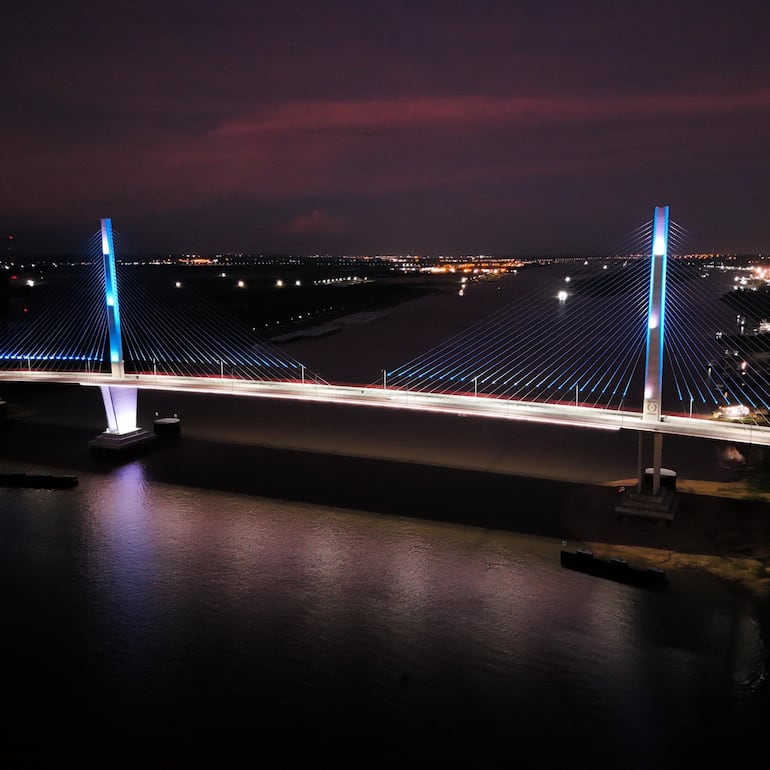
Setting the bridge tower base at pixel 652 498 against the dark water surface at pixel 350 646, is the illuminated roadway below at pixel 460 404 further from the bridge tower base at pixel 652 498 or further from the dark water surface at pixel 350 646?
the dark water surface at pixel 350 646

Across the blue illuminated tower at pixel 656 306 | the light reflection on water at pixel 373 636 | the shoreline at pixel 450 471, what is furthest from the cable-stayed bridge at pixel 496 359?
the light reflection on water at pixel 373 636

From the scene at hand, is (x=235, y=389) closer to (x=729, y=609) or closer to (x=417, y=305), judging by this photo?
(x=729, y=609)

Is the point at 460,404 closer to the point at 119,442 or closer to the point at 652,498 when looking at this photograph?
the point at 652,498

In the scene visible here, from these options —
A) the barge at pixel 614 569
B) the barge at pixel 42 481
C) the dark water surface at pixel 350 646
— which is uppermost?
the barge at pixel 42 481

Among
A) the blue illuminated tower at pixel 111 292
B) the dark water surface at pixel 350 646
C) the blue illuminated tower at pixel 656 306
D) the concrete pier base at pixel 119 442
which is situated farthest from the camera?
the blue illuminated tower at pixel 111 292

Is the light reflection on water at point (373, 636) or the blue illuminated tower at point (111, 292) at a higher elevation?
the blue illuminated tower at point (111, 292)

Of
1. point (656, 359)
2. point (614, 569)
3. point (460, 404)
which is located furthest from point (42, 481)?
point (656, 359)

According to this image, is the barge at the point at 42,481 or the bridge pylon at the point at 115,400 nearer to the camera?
the barge at the point at 42,481

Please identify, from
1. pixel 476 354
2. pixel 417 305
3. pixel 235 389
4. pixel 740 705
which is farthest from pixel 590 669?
pixel 417 305
